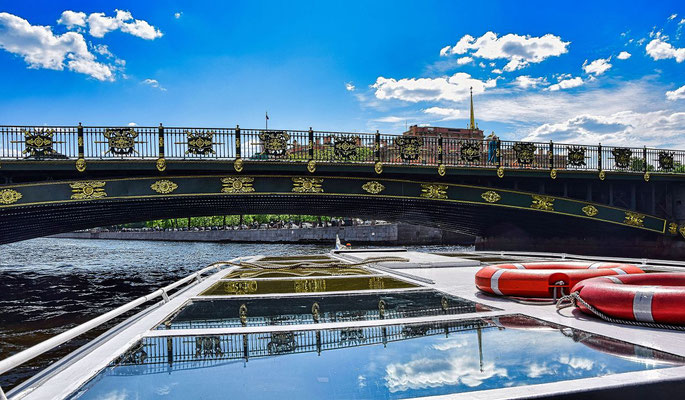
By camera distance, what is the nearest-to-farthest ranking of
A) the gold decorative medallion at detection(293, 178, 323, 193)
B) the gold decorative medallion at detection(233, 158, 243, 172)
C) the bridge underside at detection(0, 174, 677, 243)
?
the bridge underside at detection(0, 174, 677, 243), the gold decorative medallion at detection(233, 158, 243, 172), the gold decorative medallion at detection(293, 178, 323, 193)

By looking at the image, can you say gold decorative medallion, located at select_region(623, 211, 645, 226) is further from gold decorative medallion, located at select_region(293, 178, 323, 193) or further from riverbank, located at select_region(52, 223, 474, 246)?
riverbank, located at select_region(52, 223, 474, 246)

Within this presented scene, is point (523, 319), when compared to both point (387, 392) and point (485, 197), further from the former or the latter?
point (485, 197)

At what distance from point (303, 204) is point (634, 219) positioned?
21.4 meters

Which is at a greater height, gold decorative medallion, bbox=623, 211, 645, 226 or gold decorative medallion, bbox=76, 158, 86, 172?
gold decorative medallion, bbox=76, 158, 86, 172

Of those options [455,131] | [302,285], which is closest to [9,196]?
[302,285]

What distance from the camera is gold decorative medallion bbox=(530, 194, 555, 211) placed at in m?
29.6

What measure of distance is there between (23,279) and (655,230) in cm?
4071

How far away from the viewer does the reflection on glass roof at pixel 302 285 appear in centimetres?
1095

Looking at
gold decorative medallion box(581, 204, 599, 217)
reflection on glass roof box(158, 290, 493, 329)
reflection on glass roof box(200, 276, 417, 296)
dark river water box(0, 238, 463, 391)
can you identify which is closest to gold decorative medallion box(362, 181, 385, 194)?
dark river water box(0, 238, 463, 391)

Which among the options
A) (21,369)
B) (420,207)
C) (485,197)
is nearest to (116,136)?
(21,369)

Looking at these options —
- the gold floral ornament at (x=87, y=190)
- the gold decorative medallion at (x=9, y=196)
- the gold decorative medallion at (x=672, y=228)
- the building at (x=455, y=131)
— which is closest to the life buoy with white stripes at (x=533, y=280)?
the gold floral ornament at (x=87, y=190)

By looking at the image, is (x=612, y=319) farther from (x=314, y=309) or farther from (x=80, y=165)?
(x=80, y=165)

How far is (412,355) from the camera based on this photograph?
204 inches

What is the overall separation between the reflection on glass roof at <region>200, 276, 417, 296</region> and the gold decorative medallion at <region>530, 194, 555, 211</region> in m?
19.4
